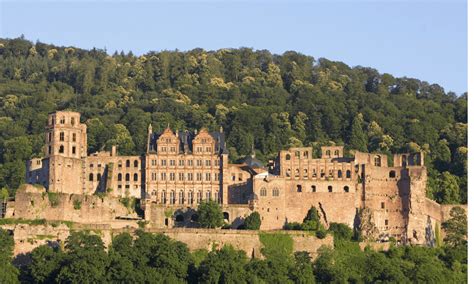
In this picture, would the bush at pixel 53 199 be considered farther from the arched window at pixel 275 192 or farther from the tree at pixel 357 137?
the tree at pixel 357 137

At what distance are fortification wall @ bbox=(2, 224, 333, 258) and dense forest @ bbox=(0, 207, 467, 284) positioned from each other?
573 mm

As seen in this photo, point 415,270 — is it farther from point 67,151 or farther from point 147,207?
point 67,151

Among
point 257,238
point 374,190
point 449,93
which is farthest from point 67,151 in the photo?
point 449,93

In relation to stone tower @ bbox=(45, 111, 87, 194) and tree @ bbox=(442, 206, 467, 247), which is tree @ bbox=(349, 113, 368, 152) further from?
stone tower @ bbox=(45, 111, 87, 194)

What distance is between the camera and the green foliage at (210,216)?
92000 millimetres

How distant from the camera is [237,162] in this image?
109 meters

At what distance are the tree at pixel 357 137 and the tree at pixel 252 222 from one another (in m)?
31.8

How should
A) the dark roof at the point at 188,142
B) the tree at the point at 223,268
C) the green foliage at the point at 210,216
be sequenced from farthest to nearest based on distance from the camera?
the dark roof at the point at 188,142, the green foliage at the point at 210,216, the tree at the point at 223,268

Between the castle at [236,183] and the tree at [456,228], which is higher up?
the castle at [236,183]

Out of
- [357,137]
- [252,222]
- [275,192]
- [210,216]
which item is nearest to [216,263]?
[210,216]

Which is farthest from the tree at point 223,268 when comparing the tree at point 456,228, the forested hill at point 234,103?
the forested hill at point 234,103

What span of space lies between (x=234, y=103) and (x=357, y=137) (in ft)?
52.9

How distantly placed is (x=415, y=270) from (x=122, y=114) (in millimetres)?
50729

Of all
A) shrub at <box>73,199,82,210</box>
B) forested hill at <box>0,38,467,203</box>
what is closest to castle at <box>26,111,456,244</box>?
shrub at <box>73,199,82,210</box>
